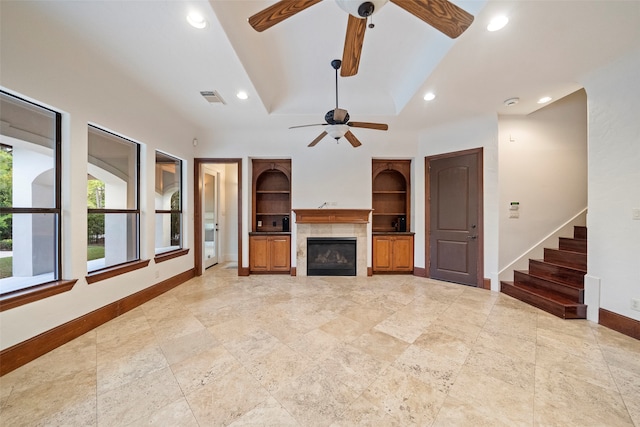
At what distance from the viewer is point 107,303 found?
274 cm

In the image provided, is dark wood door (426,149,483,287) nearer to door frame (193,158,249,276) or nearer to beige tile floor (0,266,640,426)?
beige tile floor (0,266,640,426)

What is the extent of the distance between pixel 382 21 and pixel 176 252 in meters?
4.49

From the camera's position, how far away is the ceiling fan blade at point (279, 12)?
1333mm

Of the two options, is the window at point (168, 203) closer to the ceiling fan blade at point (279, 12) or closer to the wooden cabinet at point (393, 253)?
the ceiling fan blade at point (279, 12)

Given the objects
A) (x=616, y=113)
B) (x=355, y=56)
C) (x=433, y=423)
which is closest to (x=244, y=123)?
(x=355, y=56)

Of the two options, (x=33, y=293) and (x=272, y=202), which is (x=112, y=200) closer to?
(x=33, y=293)

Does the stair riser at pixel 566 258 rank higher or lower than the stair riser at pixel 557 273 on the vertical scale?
higher

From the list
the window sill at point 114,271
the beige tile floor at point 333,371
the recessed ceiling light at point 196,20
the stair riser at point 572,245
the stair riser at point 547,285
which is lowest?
the beige tile floor at point 333,371

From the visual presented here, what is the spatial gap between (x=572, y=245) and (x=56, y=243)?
6.66 meters

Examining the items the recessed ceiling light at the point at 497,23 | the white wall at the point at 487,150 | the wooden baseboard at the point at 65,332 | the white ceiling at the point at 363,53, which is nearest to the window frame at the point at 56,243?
the wooden baseboard at the point at 65,332

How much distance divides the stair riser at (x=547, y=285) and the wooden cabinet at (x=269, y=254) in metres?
3.98

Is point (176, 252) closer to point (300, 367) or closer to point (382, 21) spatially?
point (300, 367)

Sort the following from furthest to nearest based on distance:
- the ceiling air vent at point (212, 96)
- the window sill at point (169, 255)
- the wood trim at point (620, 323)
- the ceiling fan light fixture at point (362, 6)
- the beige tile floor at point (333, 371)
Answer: the window sill at point (169, 255) → the ceiling air vent at point (212, 96) → the wood trim at point (620, 323) → the beige tile floor at point (333, 371) → the ceiling fan light fixture at point (362, 6)

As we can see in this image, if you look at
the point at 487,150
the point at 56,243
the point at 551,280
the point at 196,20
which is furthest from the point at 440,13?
the point at 551,280
